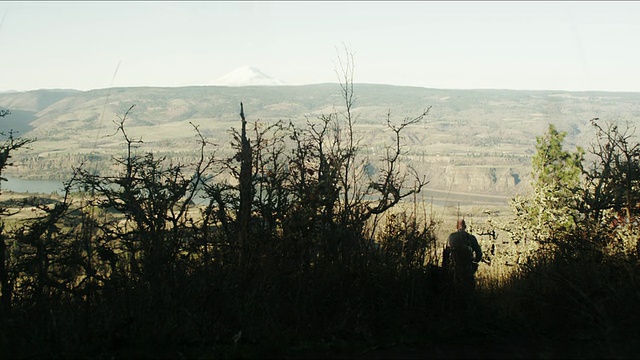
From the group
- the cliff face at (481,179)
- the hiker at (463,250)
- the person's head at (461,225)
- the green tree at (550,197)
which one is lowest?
the cliff face at (481,179)

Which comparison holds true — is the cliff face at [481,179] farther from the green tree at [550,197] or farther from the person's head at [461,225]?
the person's head at [461,225]

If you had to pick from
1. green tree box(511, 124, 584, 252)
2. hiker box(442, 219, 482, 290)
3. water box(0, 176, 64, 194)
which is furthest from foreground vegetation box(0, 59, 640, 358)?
water box(0, 176, 64, 194)

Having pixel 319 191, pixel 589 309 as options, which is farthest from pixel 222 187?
pixel 589 309

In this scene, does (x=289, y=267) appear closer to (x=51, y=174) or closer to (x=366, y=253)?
(x=366, y=253)

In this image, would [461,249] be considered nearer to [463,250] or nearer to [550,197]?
[463,250]

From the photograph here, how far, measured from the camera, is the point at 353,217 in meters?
9.54

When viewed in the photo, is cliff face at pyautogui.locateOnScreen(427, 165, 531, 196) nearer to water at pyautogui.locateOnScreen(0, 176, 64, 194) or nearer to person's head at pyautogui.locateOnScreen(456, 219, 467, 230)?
water at pyautogui.locateOnScreen(0, 176, 64, 194)

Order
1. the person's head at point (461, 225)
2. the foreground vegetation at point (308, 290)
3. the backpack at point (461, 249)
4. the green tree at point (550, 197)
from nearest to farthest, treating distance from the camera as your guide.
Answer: the foreground vegetation at point (308, 290), the backpack at point (461, 249), the person's head at point (461, 225), the green tree at point (550, 197)

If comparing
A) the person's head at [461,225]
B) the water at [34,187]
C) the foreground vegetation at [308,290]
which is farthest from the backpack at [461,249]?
the water at [34,187]

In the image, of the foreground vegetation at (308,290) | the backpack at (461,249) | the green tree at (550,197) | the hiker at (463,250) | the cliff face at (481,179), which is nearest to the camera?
the foreground vegetation at (308,290)

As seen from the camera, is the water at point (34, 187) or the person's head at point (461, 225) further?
the water at point (34, 187)

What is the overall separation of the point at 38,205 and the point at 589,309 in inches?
470

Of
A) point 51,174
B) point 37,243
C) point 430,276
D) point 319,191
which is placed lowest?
point 51,174

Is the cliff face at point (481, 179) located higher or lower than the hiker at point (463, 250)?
lower
